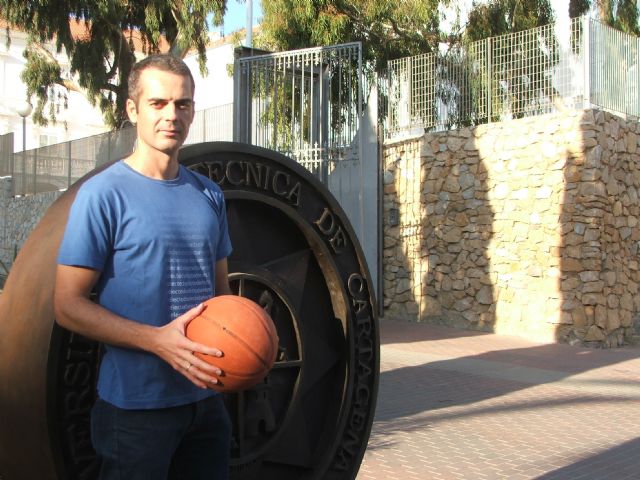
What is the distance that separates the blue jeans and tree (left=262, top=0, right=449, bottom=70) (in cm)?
1849

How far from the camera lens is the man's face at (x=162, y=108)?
2.32 meters

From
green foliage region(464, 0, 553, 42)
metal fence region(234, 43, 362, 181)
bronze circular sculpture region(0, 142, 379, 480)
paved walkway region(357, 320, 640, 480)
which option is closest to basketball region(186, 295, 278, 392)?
bronze circular sculpture region(0, 142, 379, 480)

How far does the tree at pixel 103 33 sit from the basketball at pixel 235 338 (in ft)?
57.8

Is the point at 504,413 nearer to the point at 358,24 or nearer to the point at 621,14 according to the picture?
the point at 358,24

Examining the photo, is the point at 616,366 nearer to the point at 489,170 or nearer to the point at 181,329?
the point at 489,170

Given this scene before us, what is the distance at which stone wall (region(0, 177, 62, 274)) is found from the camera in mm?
23859

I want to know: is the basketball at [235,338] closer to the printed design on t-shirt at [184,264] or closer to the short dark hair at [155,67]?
the printed design on t-shirt at [184,264]

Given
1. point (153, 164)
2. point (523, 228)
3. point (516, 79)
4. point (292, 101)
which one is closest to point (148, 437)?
point (153, 164)

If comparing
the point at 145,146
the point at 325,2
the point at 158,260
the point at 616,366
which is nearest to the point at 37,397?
the point at 158,260

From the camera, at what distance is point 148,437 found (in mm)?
2256

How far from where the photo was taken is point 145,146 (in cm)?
237

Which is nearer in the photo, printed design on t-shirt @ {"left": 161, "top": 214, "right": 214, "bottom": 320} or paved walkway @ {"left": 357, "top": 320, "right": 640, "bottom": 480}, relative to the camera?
printed design on t-shirt @ {"left": 161, "top": 214, "right": 214, "bottom": 320}

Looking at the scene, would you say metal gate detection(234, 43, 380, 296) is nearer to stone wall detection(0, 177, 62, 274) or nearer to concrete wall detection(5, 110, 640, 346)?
concrete wall detection(5, 110, 640, 346)

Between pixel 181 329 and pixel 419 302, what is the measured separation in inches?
543
